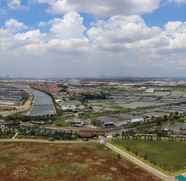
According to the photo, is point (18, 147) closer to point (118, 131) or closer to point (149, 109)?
point (118, 131)

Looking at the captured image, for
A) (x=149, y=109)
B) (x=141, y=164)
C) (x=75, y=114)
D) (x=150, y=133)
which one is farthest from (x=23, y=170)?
(x=149, y=109)

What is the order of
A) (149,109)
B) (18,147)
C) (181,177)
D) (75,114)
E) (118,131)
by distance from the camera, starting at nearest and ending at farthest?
(181,177)
(18,147)
(118,131)
(75,114)
(149,109)

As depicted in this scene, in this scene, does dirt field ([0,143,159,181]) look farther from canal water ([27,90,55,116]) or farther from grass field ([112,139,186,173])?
canal water ([27,90,55,116])

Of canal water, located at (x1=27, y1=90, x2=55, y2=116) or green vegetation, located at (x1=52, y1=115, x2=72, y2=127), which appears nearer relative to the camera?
green vegetation, located at (x1=52, y1=115, x2=72, y2=127)

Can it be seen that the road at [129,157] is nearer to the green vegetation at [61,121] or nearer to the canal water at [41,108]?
the green vegetation at [61,121]

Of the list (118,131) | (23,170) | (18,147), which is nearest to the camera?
(23,170)

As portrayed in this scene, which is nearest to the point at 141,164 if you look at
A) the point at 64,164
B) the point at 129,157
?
the point at 129,157

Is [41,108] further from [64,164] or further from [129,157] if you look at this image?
[64,164]

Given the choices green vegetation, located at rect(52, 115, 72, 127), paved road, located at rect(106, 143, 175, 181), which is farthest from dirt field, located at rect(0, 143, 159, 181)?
green vegetation, located at rect(52, 115, 72, 127)
